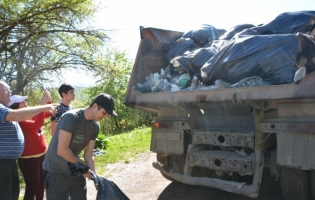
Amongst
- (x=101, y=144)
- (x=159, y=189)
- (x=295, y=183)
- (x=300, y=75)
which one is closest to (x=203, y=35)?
(x=300, y=75)

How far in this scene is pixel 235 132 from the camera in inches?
128

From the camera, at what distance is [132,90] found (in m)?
3.89

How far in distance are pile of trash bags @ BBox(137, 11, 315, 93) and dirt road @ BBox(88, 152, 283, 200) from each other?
1418 millimetres

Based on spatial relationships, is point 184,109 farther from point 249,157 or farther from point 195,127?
point 249,157

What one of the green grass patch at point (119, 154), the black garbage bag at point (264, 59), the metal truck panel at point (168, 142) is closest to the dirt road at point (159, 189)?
the green grass patch at point (119, 154)

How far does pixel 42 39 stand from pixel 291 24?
7.18m

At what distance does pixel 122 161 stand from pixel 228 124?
10.0 ft

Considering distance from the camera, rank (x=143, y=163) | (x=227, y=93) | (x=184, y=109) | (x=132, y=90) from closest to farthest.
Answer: (x=227, y=93), (x=184, y=109), (x=132, y=90), (x=143, y=163)

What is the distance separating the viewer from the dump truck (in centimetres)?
280

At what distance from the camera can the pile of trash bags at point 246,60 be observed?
3.07 meters

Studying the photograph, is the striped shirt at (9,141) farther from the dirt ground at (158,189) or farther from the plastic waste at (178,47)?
the plastic waste at (178,47)

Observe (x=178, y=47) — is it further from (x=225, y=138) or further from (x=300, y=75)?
(x=300, y=75)

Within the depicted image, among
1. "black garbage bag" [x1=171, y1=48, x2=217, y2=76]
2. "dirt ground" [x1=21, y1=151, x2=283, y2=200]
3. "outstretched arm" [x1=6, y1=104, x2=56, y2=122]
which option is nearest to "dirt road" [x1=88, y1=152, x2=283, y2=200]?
"dirt ground" [x1=21, y1=151, x2=283, y2=200]

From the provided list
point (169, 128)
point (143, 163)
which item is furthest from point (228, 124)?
point (143, 163)
